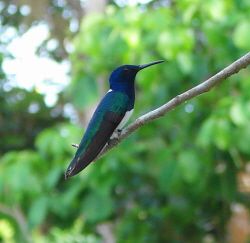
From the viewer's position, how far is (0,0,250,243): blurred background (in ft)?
19.1

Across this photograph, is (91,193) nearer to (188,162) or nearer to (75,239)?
(188,162)

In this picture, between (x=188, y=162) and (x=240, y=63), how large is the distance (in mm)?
3499

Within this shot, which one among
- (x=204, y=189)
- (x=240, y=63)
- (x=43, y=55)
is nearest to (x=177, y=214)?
(x=204, y=189)

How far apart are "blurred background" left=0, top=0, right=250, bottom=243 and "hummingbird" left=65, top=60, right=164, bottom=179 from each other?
190cm

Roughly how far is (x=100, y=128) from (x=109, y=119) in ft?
0.25

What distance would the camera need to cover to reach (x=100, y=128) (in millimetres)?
3232

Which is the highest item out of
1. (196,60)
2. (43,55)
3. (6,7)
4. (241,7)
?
(241,7)

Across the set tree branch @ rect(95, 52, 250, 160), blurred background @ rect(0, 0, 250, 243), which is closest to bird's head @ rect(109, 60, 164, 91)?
tree branch @ rect(95, 52, 250, 160)

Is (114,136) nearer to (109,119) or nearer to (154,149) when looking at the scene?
(109,119)

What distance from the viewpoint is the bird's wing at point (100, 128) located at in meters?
2.94

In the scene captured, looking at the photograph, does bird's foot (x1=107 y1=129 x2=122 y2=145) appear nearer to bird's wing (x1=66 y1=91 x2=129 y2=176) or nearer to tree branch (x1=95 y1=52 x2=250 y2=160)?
bird's wing (x1=66 y1=91 x2=129 y2=176)

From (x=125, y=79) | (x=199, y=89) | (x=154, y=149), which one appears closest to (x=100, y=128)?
(x=125, y=79)

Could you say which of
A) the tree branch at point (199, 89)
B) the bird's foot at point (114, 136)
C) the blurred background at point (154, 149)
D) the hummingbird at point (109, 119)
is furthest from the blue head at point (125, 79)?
the blurred background at point (154, 149)

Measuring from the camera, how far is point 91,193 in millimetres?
6410
